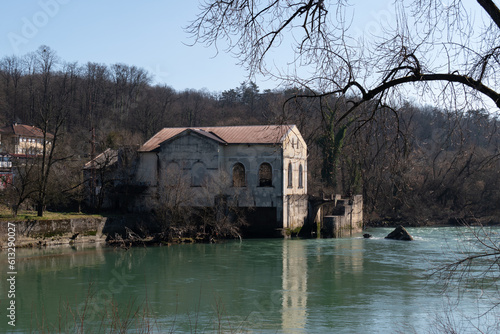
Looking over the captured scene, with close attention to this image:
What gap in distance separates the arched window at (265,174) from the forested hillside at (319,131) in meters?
3.45

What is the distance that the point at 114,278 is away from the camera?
18922 mm

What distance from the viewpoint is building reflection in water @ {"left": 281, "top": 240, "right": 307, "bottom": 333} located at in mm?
13078

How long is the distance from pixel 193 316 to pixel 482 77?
32.6 ft

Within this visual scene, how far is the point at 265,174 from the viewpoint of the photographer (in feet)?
121

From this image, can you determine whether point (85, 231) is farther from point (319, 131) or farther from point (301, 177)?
point (319, 131)

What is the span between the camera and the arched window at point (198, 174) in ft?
112

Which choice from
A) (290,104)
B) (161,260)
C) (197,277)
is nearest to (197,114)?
(161,260)

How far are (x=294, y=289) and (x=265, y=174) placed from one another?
19882 mm

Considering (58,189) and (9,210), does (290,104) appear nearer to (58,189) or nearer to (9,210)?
(9,210)

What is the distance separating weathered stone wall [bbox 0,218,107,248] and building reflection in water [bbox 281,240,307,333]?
35.7 feet

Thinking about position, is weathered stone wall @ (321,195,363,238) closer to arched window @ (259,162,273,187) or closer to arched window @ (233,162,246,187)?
arched window @ (259,162,273,187)

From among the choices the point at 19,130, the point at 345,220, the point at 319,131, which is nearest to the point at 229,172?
the point at 345,220

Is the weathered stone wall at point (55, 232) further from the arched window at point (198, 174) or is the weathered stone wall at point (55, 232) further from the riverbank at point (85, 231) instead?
the arched window at point (198, 174)

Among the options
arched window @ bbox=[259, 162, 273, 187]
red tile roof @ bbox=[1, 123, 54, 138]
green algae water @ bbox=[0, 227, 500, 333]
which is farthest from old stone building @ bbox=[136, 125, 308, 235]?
red tile roof @ bbox=[1, 123, 54, 138]
